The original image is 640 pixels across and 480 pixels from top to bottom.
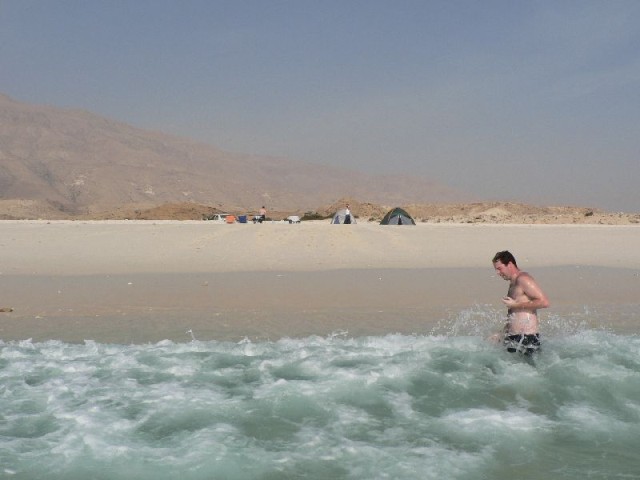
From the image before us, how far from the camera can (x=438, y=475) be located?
17.2 ft

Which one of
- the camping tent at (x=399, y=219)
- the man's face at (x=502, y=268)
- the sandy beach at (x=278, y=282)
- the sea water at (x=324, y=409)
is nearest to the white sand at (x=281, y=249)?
the sandy beach at (x=278, y=282)

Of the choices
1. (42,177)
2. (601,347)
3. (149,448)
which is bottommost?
(149,448)

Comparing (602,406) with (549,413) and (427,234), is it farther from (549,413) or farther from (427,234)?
(427,234)

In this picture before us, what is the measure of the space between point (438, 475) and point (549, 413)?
2.14 meters

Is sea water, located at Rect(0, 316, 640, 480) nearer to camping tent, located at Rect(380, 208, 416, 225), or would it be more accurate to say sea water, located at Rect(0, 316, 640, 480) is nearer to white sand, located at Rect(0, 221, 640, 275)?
white sand, located at Rect(0, 221, 640, 275)

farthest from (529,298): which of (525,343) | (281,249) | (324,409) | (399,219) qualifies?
(399,219)

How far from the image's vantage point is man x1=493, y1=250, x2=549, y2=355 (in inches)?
336

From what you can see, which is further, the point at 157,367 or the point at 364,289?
the point at 364,289

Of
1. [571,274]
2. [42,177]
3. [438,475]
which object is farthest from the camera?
[42,177]

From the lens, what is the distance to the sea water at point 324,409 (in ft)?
18.0

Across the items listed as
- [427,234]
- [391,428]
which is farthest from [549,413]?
[427,234]

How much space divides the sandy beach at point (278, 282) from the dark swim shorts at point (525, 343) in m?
1.79

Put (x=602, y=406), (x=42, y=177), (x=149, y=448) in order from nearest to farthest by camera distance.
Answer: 1. (x=149, y=448)
2. (x=602, y=406)
3. (x=42, y=177)

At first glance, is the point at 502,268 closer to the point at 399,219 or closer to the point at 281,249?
the point at 281,249
